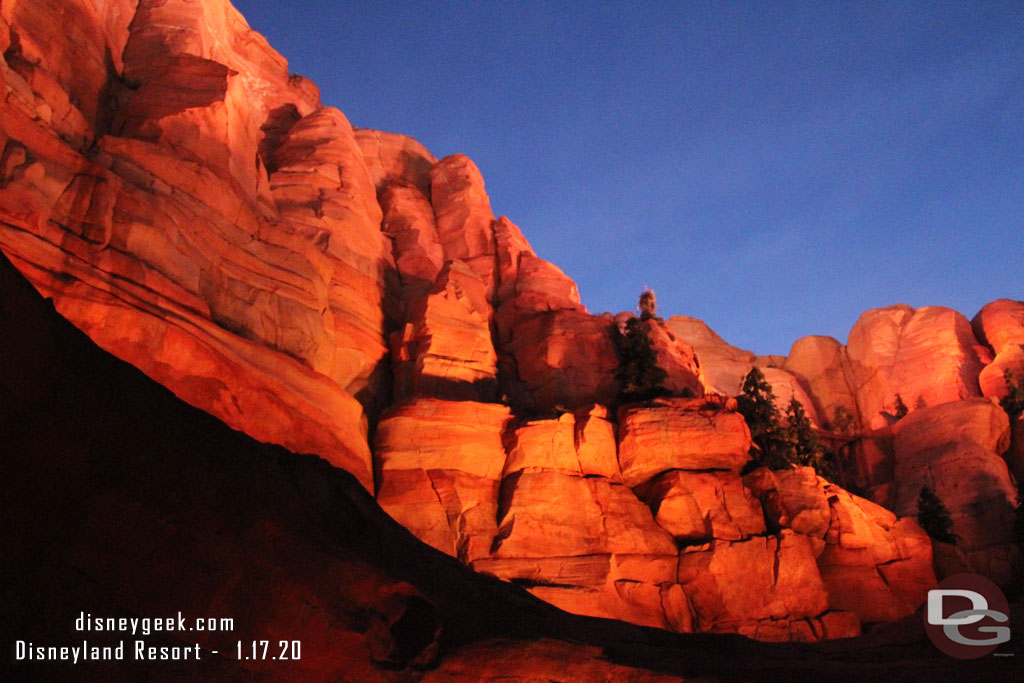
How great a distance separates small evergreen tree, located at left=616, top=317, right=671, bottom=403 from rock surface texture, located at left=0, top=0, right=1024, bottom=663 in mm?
746

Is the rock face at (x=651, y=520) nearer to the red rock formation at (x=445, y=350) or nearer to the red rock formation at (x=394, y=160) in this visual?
the red rock formation at (x=445, y=350)

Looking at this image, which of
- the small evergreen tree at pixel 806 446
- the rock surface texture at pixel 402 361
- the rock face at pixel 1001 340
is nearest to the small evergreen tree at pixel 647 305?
the rock surface texture at pixel 402 361

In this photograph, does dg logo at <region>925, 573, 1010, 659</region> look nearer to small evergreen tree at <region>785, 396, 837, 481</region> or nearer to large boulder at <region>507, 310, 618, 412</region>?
large boulder at <region>507, 310, 618, 412</region>

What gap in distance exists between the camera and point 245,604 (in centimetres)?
755

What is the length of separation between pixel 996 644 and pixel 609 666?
5.37 metres

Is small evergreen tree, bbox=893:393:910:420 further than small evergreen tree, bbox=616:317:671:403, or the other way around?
small evergreen tree, bbox=893:393:910:420

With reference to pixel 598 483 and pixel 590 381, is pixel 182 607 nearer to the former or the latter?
pixel 598 483

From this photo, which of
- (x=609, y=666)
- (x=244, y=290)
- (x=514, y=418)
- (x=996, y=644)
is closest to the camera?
(x=609, y=666)

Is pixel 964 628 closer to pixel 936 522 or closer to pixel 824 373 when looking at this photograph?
pixel 936 522

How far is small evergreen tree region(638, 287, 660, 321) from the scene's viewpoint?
3819 centimetres

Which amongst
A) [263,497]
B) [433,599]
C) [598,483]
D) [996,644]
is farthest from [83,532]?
[598,483]

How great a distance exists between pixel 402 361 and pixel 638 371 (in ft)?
33.2

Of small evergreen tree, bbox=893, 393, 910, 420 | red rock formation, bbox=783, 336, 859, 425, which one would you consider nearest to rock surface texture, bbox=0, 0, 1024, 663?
small evergreen tree, bbox=893, 393, 910, 420

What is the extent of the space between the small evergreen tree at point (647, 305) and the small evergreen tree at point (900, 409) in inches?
866
